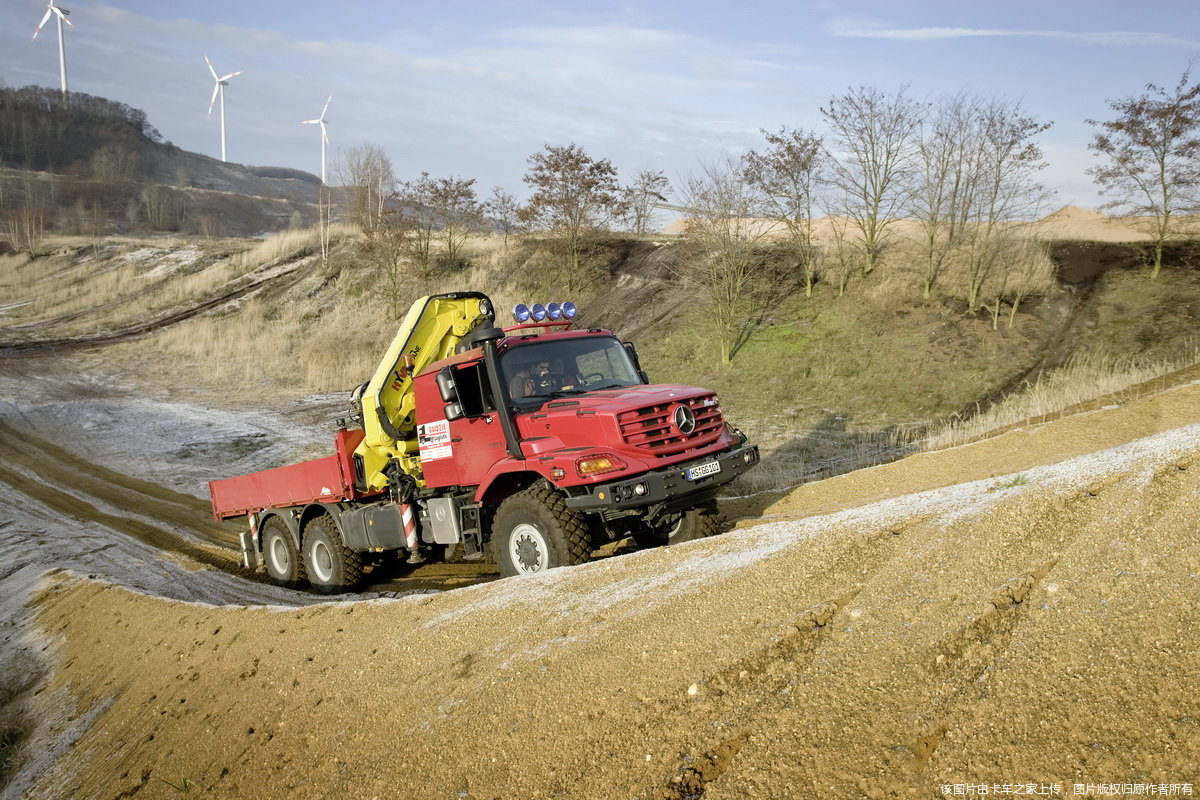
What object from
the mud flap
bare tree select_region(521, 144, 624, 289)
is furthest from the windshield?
bare tree select_region(521, 144, 624, 289)

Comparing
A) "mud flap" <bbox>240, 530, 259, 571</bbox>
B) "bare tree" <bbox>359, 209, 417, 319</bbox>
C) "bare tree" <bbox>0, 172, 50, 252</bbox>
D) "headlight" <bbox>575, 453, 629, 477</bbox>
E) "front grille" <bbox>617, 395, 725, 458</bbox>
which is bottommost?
"mud flap" <bbox>240, 530, 259, 571</bbox>

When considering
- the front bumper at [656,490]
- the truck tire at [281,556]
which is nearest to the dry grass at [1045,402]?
the front bumper at [656,490]

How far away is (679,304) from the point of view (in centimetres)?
3050

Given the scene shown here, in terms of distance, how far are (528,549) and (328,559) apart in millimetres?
4394

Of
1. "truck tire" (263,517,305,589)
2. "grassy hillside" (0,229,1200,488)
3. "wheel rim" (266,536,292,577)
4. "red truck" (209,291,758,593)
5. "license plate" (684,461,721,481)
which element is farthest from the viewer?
"grassy hillside" (0,229,1200,488)

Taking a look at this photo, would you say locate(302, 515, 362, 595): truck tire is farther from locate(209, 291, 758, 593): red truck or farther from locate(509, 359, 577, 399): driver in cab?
locate(509, 359, 577, 399): driver in cab

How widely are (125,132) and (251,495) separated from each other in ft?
381

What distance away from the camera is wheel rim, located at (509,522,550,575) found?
323 inches

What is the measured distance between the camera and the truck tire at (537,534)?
7.98 metres

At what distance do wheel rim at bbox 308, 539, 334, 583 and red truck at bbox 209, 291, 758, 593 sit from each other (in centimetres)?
2

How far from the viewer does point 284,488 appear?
12.0 meters

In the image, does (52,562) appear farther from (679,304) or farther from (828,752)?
(679,304)

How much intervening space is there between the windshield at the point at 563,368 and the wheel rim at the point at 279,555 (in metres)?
5.48

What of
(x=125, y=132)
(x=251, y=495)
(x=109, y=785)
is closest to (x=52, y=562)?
(x=251, y=495)
